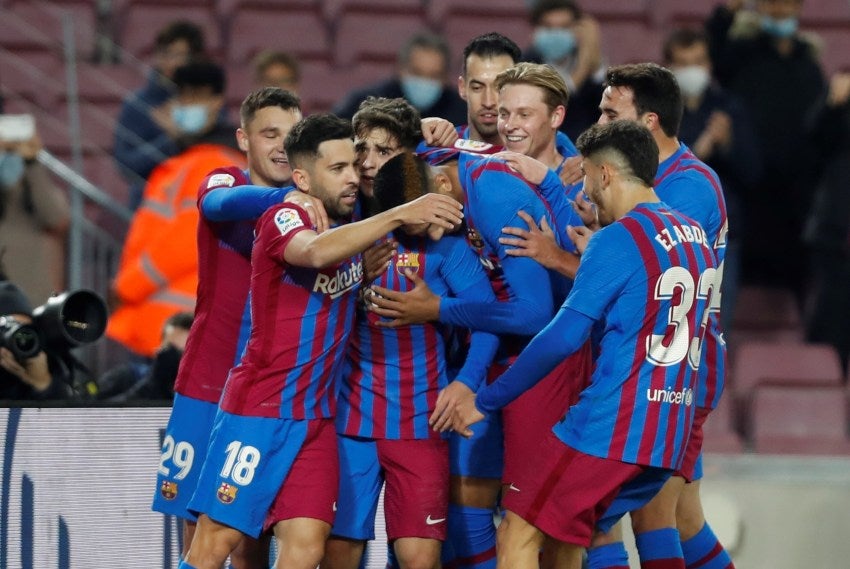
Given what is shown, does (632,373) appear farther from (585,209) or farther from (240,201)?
(240,201)

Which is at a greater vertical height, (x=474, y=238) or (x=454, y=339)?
(x=474, y=238)

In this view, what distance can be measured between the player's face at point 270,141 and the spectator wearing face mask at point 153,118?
10.7ft

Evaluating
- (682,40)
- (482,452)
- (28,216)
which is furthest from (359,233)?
(682,40)

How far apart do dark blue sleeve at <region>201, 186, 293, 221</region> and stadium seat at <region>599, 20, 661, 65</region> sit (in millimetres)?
5528

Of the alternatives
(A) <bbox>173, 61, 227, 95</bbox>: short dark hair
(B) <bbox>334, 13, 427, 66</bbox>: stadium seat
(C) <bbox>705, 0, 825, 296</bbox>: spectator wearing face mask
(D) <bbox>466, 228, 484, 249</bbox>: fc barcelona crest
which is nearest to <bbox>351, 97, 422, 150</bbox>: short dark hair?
(D) <bbox>466, 228, 484, 249</bbox>: fc barcelona crest

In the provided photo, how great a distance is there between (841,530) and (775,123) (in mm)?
2684

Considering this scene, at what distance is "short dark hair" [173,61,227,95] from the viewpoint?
845 cm

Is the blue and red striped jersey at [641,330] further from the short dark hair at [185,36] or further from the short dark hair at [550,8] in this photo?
the short dark hair at [185,36]

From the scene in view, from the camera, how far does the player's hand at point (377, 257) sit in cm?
516

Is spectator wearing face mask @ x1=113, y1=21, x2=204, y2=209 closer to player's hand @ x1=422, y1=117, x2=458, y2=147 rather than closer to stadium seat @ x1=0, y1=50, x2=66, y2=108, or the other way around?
stadium seat @ x1=0, y1=50, x2=66, y2=108

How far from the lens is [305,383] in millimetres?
4918

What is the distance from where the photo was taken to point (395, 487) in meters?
5.22

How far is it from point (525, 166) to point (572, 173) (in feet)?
1.46

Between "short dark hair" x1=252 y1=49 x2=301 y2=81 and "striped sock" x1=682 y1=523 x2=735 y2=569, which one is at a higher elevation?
"short dark hair" x1=252 y1=49 x2=301 y2=81
